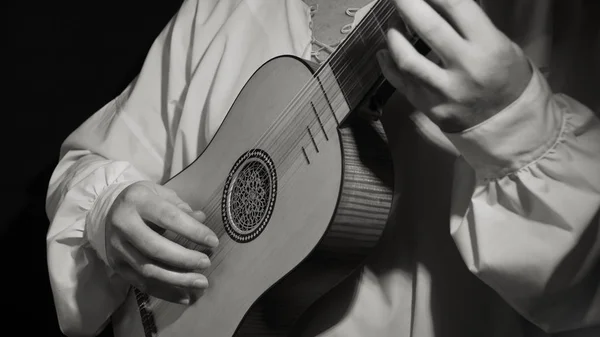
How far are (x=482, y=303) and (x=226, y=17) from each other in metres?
0.59

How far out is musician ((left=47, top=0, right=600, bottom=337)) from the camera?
708mm

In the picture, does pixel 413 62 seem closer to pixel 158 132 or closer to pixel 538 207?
pixel 538 207

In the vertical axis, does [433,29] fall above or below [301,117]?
above

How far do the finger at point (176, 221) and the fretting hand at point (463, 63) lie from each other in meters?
0.35

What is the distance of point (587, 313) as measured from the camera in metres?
0.76

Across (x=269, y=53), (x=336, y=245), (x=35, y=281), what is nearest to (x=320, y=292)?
(x=336, y=245)

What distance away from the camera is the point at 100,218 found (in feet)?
3.59

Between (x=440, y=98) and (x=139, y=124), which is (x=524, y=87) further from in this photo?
(x=139, y=124)

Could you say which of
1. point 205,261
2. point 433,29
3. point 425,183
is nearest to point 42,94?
point 205,261

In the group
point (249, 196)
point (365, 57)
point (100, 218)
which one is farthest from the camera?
point (100, 218)

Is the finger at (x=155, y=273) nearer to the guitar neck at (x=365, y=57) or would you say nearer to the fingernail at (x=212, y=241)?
the fingernail at (x=212, y=241)

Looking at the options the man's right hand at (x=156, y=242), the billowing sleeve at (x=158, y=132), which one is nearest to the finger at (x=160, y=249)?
the man's right hand at (x=156, y=242)

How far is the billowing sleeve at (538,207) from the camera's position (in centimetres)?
71

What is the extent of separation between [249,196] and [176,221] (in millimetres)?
100
